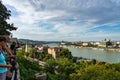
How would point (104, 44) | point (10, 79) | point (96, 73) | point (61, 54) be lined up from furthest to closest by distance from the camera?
point (104, 44) → point (61, 54) → point (96, 73) → point (10, 79)

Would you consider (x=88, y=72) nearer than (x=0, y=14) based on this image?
No

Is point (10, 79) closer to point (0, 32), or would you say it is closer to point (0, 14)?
point (0, 32)

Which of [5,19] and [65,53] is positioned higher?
[5,19]

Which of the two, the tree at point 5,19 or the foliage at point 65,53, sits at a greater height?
Answer: the tree at point 5,19

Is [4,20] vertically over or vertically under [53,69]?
over

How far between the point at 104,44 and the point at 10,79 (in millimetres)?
177693

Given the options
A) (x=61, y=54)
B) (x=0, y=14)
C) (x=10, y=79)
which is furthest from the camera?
A: (x=61, y=54)

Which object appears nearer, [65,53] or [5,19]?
[5,19]

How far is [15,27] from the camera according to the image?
1609 cm

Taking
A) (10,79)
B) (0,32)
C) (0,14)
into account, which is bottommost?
(10,79)

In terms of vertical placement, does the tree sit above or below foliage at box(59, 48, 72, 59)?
above

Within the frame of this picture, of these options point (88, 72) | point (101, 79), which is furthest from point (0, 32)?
point (88, 72)

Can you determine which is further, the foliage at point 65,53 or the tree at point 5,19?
the foliage at point 65,53

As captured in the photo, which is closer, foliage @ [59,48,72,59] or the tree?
the tree
